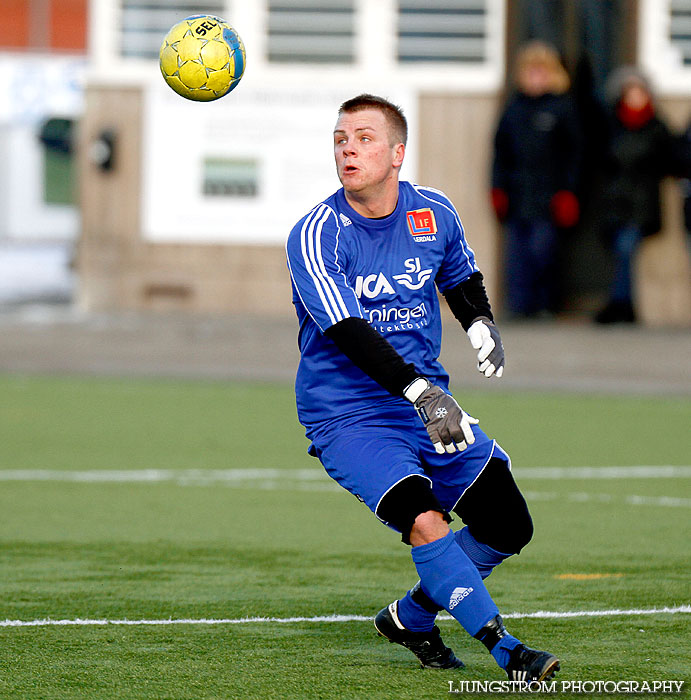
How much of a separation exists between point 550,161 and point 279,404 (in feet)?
15.5

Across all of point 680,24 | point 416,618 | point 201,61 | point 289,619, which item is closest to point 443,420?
point 416,618

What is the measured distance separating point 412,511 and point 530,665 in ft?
2.14

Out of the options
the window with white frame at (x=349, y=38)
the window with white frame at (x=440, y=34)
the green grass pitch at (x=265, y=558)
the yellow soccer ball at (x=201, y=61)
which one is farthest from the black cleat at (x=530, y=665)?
the window with white frame at (x=440, y=34)

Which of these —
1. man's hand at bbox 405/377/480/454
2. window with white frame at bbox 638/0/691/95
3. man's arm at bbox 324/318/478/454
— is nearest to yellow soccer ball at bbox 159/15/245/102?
man's arm at bbox 324/318/478/454

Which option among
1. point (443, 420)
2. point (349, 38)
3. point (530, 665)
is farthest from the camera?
point (349, 38)

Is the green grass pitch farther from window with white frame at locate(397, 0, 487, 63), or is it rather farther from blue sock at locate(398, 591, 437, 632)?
window with white frame at locate(397, 0, 487, 63)

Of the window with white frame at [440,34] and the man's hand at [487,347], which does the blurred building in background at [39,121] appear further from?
the man's hand at [487,347]

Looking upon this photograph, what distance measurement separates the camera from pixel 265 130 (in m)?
18.4

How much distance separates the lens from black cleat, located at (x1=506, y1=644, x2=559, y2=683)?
16.7 ft

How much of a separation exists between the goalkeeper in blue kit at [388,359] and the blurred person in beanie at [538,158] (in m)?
10.9

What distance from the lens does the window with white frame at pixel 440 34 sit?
727 inches

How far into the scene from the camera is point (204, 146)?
18.5m

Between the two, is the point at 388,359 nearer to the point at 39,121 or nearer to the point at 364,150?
the point at 364,150

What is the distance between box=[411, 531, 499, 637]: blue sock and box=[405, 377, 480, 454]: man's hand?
0.33 m
